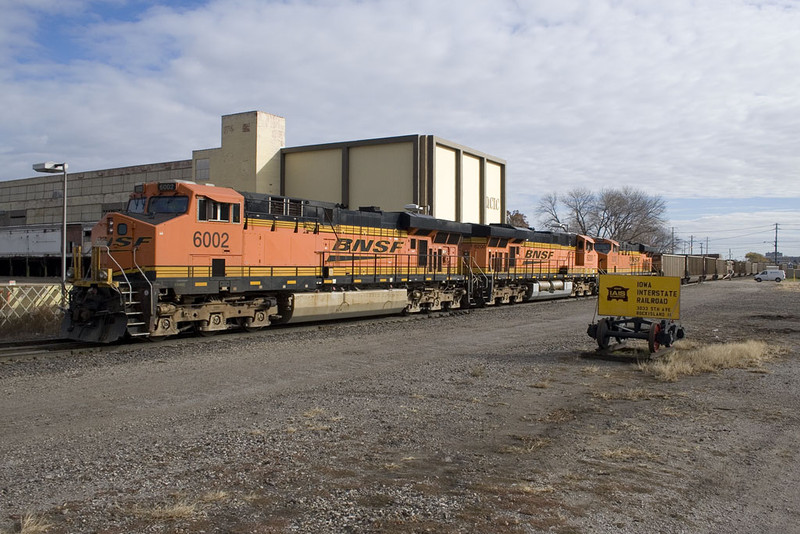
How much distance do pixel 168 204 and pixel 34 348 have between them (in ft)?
12.9

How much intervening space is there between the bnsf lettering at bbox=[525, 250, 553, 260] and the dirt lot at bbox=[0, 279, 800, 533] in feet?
54.7

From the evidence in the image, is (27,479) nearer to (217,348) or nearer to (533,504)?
(533,504)

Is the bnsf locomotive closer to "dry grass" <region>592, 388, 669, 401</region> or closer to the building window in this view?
"dry grass" <region>592, 388, 669, 401</region>

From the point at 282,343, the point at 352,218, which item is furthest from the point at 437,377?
the point at 352,218

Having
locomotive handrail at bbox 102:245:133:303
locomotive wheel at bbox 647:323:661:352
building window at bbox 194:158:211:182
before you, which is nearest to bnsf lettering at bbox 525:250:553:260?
locomotive wheel at bbox 647:323:661:352

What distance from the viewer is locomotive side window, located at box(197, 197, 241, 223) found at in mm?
13047

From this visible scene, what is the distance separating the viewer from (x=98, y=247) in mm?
12438

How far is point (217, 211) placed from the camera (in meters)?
13.4

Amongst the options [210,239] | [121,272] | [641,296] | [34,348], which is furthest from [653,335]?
[34,348]

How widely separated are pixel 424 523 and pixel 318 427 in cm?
259

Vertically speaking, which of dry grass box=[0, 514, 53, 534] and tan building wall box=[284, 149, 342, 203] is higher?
tan building wall box=[284, 149, 342, 203]

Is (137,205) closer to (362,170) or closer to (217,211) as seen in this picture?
(217,211)

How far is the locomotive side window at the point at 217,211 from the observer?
13047 mm

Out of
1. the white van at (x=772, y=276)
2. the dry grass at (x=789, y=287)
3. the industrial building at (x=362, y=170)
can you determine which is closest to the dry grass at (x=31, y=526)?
the industrial building at (x=362, y=170)
